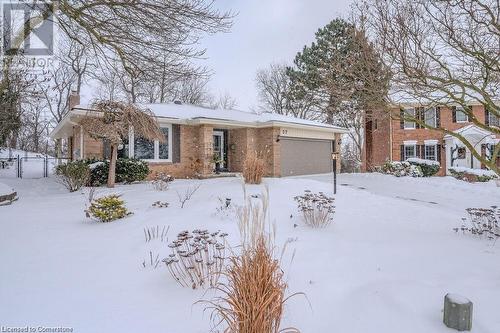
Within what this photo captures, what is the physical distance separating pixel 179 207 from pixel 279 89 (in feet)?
77.5

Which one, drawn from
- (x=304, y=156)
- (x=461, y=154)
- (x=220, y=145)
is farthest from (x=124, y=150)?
(x=461, y=154)

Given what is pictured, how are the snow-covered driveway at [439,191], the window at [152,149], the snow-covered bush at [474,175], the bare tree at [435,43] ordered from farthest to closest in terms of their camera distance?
the snow-covered bush at [474,175] < the window at [152,149] < the snow-covered driveway at [439,191] < the bare tree at [435,43]

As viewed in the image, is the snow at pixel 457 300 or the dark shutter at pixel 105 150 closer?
the snow at pixel 457 300

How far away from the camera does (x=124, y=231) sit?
4910 mm

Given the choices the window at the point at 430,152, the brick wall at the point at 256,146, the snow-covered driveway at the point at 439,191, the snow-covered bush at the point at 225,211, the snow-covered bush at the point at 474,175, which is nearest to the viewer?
the snow-covered bush at the point at 225,211

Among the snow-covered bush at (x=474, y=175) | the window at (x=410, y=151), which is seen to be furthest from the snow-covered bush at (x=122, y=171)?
the window at (x=410, y=151)

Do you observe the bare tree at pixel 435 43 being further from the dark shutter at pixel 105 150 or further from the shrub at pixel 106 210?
the dark shutter at pixel 105 150

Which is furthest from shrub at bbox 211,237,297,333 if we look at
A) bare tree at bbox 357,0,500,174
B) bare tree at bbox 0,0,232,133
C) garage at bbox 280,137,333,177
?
garage at bbox 280,137,333,177

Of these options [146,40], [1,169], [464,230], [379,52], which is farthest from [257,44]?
[1,169]

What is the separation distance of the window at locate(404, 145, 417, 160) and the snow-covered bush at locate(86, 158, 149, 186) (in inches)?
645

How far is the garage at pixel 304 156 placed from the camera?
15.0m

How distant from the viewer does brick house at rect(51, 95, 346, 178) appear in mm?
12992

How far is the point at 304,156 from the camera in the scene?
15938mm
